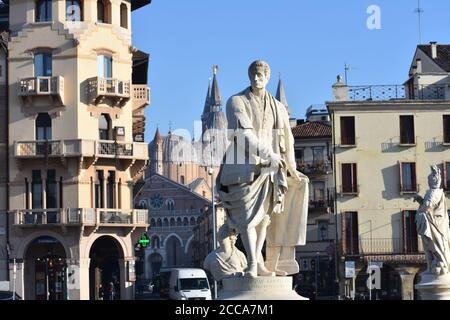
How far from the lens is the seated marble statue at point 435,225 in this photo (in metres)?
19.4

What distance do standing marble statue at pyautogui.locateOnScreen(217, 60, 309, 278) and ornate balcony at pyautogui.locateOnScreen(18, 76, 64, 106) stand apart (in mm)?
45223

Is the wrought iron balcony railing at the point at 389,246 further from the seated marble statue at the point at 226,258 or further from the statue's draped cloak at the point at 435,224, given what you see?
the seated marble statue at the point at 226,258

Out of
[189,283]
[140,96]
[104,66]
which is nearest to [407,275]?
[189,283]

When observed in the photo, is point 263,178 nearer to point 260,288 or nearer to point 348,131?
point 260,288

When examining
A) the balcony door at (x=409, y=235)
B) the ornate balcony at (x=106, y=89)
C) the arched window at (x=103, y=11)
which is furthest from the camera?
the balcony door at (x=409, y=235)

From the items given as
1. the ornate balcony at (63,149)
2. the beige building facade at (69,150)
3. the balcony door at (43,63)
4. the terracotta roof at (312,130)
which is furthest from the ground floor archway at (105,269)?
the terracotta roof at (312,130)

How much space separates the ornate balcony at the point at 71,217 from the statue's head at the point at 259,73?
43785 millimetres

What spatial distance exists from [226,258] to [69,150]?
147ft

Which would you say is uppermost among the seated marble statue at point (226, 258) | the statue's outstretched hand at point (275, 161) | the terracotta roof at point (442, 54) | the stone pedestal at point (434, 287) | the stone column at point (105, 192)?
the terracotta roof at point (442, 54)

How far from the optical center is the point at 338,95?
229ft

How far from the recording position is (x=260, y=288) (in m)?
12.9

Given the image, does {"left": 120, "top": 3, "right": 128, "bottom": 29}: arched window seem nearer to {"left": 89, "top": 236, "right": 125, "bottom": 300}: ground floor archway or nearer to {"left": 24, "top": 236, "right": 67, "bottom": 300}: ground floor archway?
{"left": 89, "top": 236, "right": 125, "bottom": 300}: ground floor archway

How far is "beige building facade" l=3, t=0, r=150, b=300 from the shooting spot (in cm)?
5761
